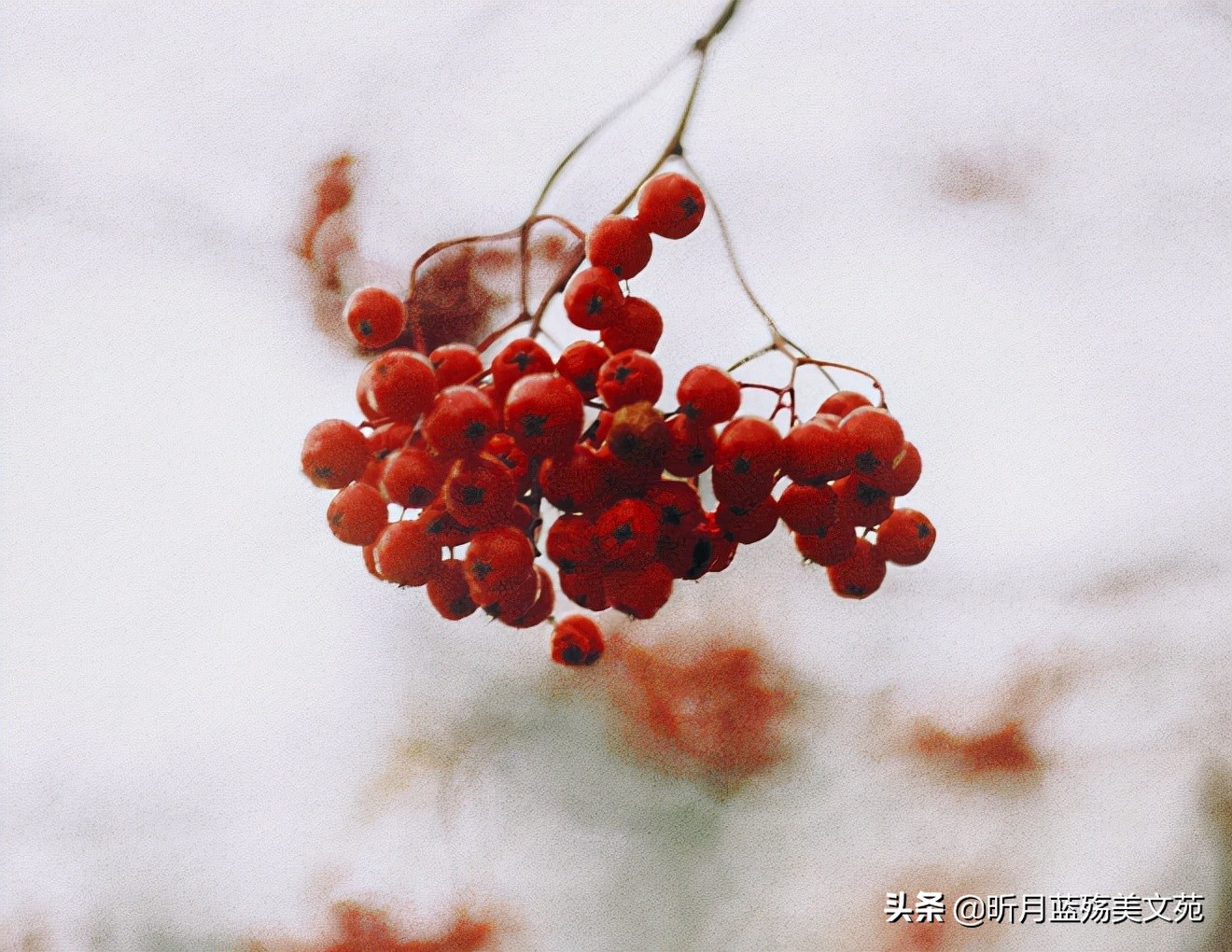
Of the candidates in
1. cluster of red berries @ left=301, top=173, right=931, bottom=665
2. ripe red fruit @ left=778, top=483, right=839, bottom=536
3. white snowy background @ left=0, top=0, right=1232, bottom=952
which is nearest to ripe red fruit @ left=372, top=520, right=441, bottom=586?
cluster of red berries @ left=301, top=173, right=931, bottom=665

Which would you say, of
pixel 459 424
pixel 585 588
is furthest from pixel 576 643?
pixel 459 424

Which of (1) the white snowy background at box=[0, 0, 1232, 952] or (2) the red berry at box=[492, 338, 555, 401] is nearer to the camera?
(2) the red berry at box=[492, 338, 555, 401]

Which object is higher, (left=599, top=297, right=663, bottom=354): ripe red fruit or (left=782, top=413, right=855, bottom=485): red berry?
(left=599, top=297, right=663, bottom=354): ripe red fruit

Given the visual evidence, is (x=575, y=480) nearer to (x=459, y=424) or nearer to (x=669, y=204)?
(x=459, y=424)

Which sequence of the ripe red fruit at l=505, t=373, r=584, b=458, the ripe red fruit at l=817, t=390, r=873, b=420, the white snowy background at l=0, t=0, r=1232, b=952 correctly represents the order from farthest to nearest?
1. the white snowy background at l=0, t=0, r=1232, b=952
2. the ripe red fruit at l=817, t=390, r=873, b=420
3. the ripe red fruit at l=505, t=373, r=584, b=458

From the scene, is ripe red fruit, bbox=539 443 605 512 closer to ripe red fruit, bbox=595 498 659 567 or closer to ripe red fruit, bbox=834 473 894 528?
ripe red fruit, bbox=595 498 659 567

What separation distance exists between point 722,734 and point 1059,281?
0.56 meters

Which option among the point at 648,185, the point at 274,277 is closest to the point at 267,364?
the point at 274,277

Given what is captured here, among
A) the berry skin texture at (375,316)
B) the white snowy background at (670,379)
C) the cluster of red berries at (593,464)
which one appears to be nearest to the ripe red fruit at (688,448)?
the cluster of red berries at (593,464)

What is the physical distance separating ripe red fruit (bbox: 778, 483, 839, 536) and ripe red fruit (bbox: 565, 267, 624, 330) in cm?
15

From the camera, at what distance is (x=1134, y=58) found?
0.85 m

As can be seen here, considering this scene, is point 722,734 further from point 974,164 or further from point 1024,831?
point 974,164

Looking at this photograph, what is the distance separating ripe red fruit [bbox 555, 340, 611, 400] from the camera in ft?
1.79

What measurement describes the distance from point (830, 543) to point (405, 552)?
0.25 meters
